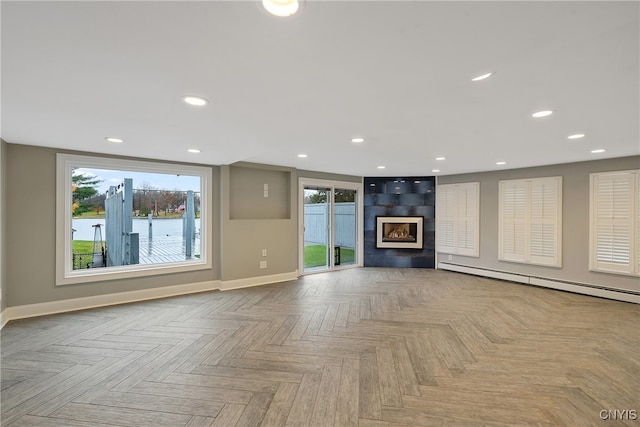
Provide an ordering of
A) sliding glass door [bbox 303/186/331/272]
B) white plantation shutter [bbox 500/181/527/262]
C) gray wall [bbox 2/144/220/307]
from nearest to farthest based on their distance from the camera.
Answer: gray wall [bbox 2/144/220/307] → white plantation shutter [bbox 500/181/527/262] → sliding glass door [bbox 303/186/331/272]

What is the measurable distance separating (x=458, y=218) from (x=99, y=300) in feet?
23.2

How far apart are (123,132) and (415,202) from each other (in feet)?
20.5

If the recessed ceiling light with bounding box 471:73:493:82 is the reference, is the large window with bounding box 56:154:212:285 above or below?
below

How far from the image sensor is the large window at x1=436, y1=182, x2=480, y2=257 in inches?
257

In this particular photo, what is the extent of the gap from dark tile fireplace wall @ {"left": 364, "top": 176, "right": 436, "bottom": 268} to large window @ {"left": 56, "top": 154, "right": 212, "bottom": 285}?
3969 millimetres

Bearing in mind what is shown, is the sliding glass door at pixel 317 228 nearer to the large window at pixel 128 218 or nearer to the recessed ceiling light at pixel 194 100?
the large window at pixel 128 218

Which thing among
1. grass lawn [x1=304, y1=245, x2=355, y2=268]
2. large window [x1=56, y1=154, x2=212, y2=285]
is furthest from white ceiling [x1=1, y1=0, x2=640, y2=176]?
grass lawn [x1=304, y1=245, x2=355, y2=268]

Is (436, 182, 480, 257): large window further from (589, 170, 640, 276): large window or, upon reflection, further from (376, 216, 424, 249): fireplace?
(589, 170, 640, 276): large window

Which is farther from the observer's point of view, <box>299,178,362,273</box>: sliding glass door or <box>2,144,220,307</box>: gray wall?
<box>299,178,362,273</box>: sliding glass door

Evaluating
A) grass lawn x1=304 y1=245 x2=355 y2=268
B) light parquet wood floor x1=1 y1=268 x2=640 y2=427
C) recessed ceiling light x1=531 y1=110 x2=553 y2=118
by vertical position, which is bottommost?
light parquet wood floor x1=1 y1=268 x2=640 y2=427

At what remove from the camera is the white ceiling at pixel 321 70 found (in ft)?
4.17

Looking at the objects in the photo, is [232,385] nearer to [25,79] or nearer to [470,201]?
[25,79]

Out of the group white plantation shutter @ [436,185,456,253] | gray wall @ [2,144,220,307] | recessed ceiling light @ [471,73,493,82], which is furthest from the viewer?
white plantation shutter @ [436,185,456,253]

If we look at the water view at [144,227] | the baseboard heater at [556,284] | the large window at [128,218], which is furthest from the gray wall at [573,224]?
the water view at [144,227]
